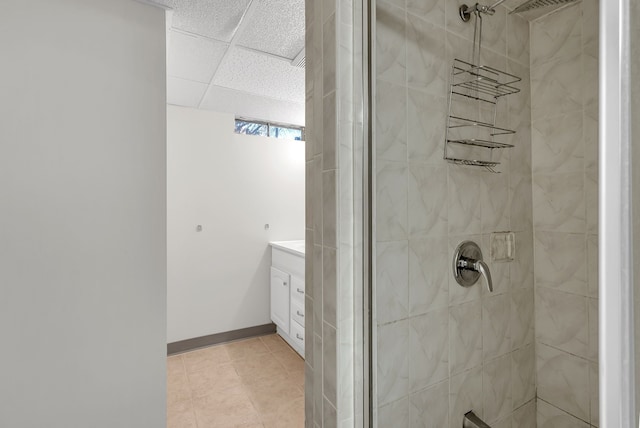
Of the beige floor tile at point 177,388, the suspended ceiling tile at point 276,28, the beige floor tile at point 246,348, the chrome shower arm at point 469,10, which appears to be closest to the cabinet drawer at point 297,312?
the beige floor tile at point 246,348

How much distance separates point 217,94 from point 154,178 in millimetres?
1180

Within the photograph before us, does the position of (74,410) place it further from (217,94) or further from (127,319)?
(217,94)

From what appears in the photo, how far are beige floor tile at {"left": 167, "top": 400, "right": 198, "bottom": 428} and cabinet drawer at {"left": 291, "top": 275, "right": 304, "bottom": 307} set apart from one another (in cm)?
96

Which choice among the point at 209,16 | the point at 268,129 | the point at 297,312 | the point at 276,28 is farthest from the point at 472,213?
the point at 268,129

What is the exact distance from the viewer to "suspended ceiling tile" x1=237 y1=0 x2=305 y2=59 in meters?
1.33

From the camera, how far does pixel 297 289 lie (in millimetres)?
2326

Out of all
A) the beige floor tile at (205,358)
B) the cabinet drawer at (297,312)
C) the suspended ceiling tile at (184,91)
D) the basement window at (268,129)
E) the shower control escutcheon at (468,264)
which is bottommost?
the beige floor tile at (205,358)

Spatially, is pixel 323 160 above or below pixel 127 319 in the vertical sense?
above

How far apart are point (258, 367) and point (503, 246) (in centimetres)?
209

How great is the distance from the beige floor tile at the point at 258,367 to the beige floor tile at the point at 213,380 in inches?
2.2

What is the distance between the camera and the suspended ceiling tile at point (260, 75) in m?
1.76

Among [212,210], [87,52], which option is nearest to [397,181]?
[87,52]

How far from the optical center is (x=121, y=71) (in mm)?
1315

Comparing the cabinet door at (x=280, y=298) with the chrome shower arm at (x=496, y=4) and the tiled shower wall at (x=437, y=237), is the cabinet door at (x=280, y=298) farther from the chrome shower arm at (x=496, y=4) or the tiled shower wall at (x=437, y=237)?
the chrome shower arm at (x=496, y=4)
